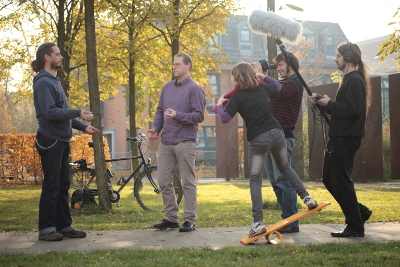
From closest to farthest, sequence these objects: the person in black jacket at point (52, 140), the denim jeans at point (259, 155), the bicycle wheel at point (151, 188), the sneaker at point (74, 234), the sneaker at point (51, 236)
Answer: the denim jeans at point (259, 155), the sneaker at point (51, 236), the person in black jacket at point (52, 140), the sneaker at point (74, 234), the bicycle wheel at point (151, 188)

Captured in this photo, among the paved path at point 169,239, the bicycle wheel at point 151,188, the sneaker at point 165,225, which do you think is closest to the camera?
the paved path at point 169,239

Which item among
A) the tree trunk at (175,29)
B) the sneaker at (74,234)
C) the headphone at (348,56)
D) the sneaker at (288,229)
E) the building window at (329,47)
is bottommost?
the sneaker at (288,229)

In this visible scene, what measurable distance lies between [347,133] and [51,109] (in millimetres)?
3250

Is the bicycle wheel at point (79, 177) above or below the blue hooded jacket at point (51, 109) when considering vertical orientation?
below

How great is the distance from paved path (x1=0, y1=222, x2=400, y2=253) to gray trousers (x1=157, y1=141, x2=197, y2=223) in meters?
0.33

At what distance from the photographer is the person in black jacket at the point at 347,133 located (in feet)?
24.1

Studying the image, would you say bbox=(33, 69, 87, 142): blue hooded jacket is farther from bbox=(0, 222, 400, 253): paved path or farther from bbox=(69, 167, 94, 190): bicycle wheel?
bbox=(69, 167, 94, 190): bicycle wheel

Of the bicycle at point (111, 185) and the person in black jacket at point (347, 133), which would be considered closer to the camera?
the person in black jacket at point (347, 133)

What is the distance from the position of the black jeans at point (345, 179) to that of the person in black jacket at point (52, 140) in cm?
264

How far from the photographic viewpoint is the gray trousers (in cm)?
809

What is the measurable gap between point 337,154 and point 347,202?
0.54 m

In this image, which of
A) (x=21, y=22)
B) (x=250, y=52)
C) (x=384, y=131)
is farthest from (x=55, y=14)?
(x=250, y=52)

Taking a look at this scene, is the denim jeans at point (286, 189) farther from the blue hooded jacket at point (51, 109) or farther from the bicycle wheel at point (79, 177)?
the bicycle wheel at point (79, 177)

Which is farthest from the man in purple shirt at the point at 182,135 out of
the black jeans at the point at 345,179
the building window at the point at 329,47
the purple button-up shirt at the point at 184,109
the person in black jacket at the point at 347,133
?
the building window at the point at 329,47
